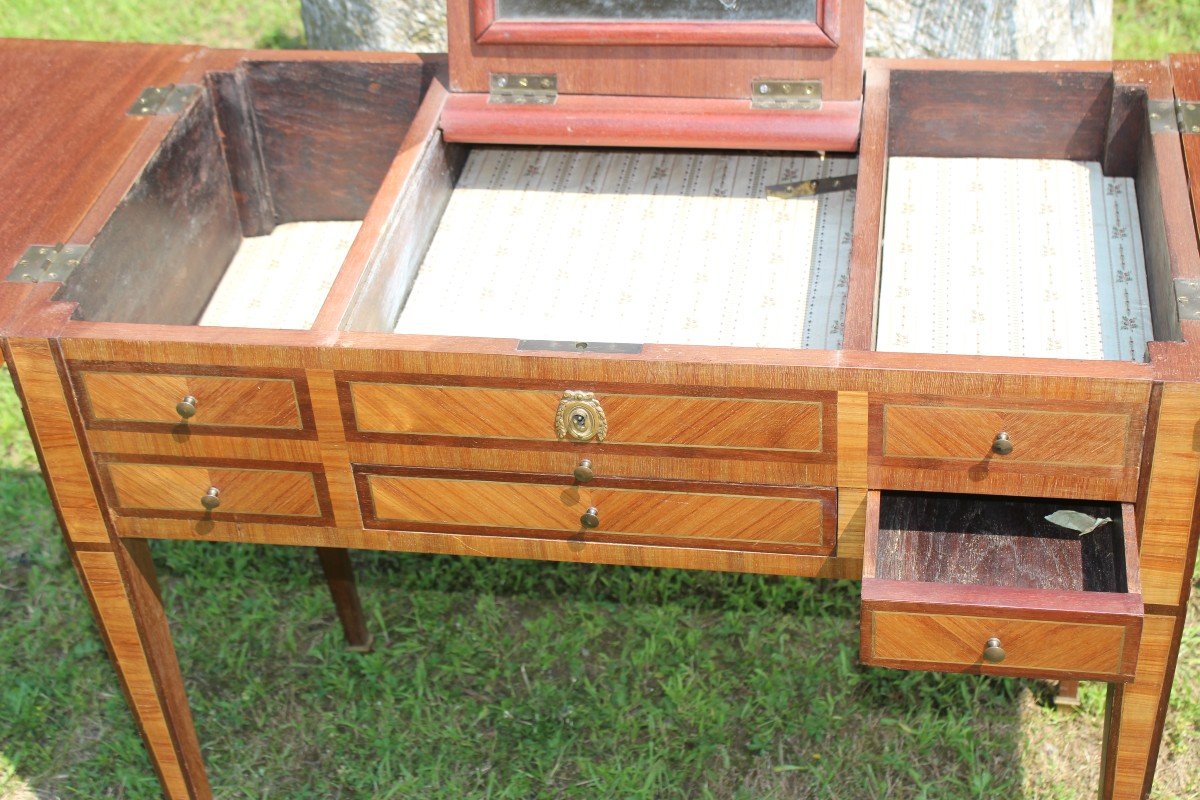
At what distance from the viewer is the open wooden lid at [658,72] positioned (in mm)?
2668

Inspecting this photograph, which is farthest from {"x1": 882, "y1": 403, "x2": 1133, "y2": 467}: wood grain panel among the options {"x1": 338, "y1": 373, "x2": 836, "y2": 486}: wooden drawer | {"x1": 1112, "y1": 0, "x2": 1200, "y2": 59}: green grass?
{"x1": 1112, "y1": 0, "x2": 1200, "y2": 59}: green grass

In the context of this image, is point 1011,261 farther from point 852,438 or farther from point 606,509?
point 606,509

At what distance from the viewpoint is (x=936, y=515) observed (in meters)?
2.43

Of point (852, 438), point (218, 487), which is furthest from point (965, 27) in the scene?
point (218, 487)

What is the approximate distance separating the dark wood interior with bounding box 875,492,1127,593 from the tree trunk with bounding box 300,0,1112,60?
72.5 inches

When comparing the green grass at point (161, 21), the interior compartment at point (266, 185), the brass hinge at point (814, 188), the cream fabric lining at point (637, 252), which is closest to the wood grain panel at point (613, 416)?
the cream fabric lining at point (637, 252)

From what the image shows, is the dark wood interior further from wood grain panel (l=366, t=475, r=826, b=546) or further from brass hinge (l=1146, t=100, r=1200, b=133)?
brass hinge (l=1146, t=100, r=1200, b=133)

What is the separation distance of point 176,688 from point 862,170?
1.52 m

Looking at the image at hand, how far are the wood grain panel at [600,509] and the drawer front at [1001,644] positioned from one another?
0.23 metres

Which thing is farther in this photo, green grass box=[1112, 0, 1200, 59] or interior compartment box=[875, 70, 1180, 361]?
green grass box=[1112, 0, 1200, 59]

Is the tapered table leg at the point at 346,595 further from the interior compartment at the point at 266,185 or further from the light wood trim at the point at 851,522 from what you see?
the light wood trim at the point at 851,522

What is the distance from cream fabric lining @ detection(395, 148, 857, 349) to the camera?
2.53 m

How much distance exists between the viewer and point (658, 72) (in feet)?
8.97

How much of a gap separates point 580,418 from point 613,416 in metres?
0.05
